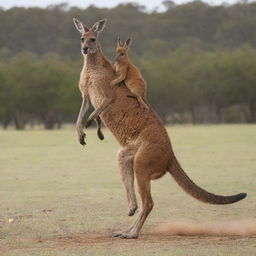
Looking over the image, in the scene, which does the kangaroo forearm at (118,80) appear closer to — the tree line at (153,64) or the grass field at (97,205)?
the grass field at (97,205)

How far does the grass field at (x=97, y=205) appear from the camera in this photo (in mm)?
7129

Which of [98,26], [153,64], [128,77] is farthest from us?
[153,64]

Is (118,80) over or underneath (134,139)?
over

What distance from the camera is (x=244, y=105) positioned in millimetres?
66250

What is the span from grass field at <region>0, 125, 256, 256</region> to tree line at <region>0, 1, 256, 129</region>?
35069 mm

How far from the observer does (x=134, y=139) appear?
7.88 meters

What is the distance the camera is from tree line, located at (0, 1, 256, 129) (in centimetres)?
5744

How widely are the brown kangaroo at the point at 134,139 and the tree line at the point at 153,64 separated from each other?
152 feet

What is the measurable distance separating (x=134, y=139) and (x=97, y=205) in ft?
10.7

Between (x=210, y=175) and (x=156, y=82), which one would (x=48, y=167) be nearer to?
(x=210, y=175)

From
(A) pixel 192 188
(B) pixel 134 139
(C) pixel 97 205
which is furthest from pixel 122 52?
(C) pixel 97 205

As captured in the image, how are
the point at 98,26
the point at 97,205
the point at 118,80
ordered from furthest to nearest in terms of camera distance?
1. the point at 97,205
2. the point at 98,26
3. the point at 118,80

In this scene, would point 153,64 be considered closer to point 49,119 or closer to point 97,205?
point 49,119

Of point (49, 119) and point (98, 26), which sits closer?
point (98, 26)
